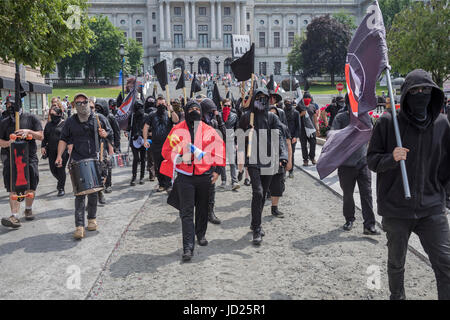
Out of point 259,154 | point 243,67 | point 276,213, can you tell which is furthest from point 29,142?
point 276,213

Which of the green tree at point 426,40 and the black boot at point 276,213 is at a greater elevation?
the green tree at point 426,40

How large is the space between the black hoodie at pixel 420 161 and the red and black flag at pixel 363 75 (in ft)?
2.22

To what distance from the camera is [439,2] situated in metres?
21.2

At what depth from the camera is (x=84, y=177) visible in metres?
5.90

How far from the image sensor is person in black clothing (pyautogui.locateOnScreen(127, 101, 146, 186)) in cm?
989

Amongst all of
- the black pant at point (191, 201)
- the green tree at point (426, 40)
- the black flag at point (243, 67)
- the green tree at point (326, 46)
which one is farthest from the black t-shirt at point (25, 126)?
the green tree at point (326, 46)

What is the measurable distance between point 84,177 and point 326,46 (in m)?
60.6

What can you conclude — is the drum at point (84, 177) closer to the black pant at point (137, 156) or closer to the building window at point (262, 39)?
the black pant at point (137, 156)

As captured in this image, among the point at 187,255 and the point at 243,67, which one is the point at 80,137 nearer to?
the point at 187,255

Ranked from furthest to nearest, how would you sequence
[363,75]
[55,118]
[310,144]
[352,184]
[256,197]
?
[310,144] < [55,118] < [352,184] < [256,197] < [363,75]

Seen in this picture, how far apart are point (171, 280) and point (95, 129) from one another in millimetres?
2756

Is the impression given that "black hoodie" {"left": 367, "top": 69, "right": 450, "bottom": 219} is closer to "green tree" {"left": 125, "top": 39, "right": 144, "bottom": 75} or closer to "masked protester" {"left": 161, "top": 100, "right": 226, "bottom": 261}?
"masked protester" {"left": 161, "top": 100, "right": 226, "bottom": 261}

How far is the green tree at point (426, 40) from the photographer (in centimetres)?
2067

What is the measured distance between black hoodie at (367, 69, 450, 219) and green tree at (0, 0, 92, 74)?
7.45 meters
